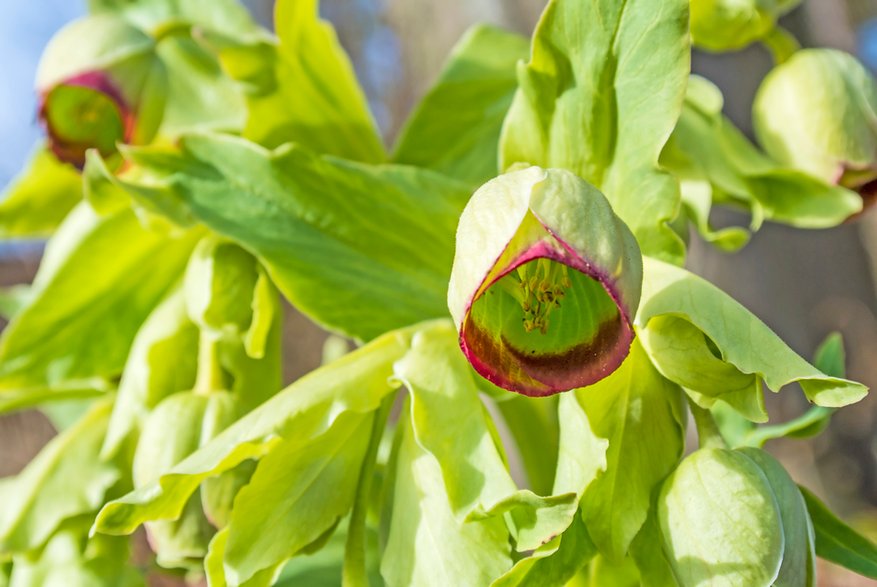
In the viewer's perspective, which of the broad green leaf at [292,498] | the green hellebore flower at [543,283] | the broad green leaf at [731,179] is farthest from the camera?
the broad green leaf at [731,179]

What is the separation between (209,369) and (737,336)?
305 mm

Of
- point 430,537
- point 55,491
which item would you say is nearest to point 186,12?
point 55,491

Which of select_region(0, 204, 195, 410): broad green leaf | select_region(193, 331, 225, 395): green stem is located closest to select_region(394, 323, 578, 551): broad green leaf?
select_region(193, 331, 225, 395): green stem

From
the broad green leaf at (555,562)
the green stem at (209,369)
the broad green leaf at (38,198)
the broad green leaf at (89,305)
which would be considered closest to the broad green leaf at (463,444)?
the broad green leaf at (555,562)

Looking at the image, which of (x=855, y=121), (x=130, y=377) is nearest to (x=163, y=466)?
(x=130, y=377)

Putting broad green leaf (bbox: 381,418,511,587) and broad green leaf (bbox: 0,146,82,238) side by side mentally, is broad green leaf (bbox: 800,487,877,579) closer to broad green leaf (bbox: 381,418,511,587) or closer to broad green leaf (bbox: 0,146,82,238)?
broad green leaf (bbox: 381,418,511,587)

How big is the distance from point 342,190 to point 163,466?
0.18 metres

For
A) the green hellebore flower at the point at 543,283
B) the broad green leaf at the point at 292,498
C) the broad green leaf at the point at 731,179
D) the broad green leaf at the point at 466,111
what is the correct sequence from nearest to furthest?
the green hellebore flower at the point at 543,283, the broad green leaf at the point at 292,498, the broad green leaf at the point at 731,179, the broad green leaf at the point at 466,111

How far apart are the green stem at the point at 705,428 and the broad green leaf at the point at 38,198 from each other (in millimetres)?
501

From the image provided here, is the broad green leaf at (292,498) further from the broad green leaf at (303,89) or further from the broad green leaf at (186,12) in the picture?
the broad green leaf at (186,12)

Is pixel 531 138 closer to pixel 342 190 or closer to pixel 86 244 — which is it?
pixel 342 190

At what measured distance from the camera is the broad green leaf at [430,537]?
42 cm

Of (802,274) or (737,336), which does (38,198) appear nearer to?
(737,336)

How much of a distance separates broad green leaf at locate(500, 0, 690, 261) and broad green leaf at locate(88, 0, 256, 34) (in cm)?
31
